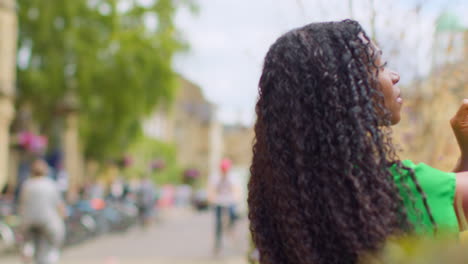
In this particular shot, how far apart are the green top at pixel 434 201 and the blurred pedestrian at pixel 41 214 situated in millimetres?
8940

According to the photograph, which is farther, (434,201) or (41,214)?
(41,214)

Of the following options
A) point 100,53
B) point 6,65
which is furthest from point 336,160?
point 100,53

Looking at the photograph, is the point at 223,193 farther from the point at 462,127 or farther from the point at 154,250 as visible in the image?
the point at 462,127

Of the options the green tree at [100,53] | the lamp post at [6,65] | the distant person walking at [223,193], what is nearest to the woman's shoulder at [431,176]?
the distant person walking at [223,193]

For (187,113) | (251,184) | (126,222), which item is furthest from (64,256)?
(187,113)

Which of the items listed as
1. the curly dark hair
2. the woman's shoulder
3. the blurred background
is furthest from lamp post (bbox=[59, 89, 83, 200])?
the woman's shoulder

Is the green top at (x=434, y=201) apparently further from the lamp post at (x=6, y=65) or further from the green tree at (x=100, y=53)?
the green tree at (x=100, y=53)

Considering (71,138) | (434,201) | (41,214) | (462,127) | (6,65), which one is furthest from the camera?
(71,138)

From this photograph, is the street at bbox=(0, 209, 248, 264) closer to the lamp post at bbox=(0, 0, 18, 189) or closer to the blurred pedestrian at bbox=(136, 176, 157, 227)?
the blurred pedestrian at bbox=(136, 176, 157, 227)

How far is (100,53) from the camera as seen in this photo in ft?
71.1

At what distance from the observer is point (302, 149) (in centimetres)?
171

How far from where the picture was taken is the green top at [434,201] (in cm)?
158

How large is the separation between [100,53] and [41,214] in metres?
12.1

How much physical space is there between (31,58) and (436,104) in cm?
1810
